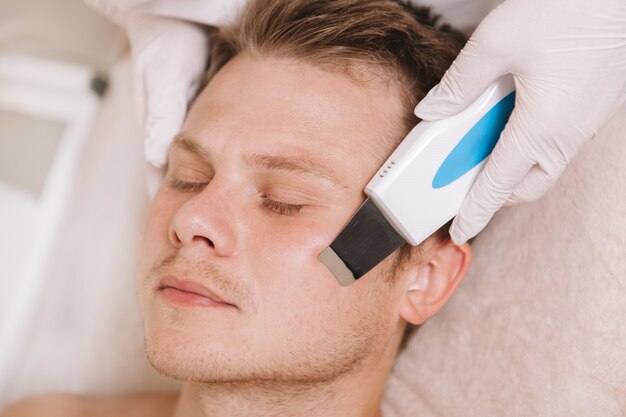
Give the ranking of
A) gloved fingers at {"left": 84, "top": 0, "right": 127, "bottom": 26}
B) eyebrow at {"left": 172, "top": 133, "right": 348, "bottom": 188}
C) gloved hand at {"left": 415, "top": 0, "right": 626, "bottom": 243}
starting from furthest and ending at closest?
gloved fingers at {"left": 84, "top": 0, "right": 127, "bottom": 26} < eyebrow at {"left": 172, "top": 133, "right": 348, "bottom": 188} < gloved hand at {"left": 415, "top": 0, "right": 626, "bottom": 243}

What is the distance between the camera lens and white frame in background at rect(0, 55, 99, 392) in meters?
1.71

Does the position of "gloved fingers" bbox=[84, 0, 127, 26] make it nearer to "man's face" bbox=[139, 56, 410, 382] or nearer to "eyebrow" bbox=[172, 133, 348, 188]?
"man's face" bbox=[139, 56, 410, 382]

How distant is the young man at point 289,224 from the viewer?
3.30ft

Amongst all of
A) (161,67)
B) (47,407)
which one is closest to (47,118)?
(161,67)

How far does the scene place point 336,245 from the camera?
3.31 ft

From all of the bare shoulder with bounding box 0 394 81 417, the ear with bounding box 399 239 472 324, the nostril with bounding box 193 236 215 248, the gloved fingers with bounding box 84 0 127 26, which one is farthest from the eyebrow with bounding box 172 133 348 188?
the bare shoulder with bounding box 0 394 81 417

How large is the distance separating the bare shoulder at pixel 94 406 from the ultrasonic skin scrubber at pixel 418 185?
0.68 meters

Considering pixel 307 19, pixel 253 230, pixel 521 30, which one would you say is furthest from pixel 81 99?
pixel 521 30

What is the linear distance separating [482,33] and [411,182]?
0.25 metres

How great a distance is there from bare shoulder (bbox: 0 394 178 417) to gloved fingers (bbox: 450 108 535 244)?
81 cm

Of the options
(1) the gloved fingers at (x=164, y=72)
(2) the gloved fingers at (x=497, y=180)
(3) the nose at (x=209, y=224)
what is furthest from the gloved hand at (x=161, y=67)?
(2) the gloved fingers at (x=497, y=180)

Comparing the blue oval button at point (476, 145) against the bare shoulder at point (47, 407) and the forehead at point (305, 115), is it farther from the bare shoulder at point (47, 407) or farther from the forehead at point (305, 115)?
the bare shoulder at point (47, 407)

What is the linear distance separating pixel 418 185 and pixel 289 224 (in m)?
0.22

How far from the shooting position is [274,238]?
1011 millimetres
